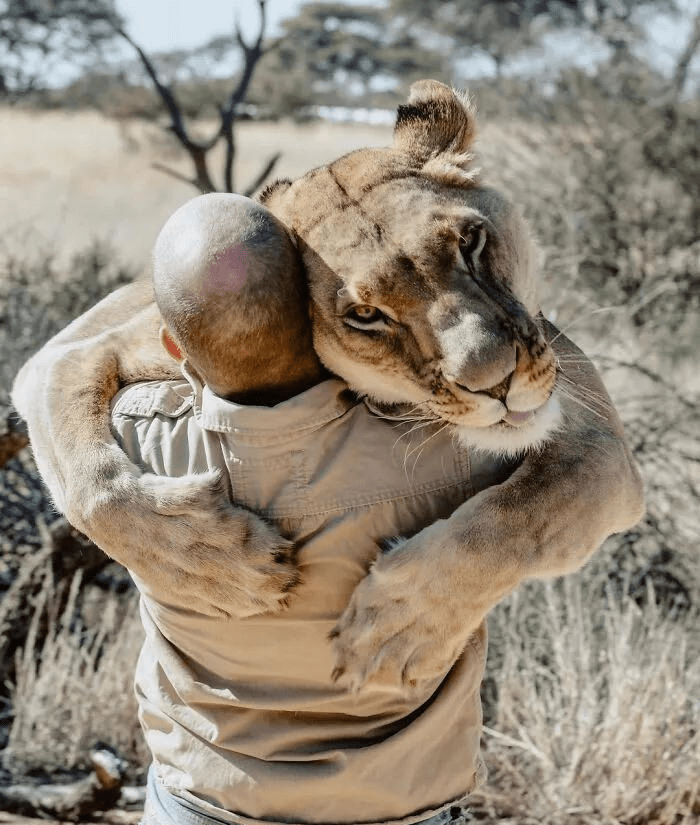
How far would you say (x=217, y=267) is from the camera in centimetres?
157

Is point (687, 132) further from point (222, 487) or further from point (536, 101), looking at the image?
point (222, 487)

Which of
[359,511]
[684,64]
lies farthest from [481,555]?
[684,64]

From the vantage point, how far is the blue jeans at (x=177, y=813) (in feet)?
5.88

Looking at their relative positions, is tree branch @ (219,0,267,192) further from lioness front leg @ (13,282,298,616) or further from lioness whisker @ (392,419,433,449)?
lioness whisker @ (392,419,433,449)

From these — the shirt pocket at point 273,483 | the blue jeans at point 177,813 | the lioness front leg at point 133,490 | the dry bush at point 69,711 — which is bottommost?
the dry bush at point 69,711

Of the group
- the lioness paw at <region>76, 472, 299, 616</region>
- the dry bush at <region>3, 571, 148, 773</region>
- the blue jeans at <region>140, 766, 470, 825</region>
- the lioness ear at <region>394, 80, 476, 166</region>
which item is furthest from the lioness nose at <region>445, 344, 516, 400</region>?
the dry bush at <region>3, 571, 148, 773</region>

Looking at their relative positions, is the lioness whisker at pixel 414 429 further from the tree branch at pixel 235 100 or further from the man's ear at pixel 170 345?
the tree branch at pixel 235 100

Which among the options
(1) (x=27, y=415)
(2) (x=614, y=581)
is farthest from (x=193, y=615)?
(2) (x=614, y=581)

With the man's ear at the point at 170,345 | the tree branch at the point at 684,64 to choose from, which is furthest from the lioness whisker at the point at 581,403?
the tree branch at the point at 684,64

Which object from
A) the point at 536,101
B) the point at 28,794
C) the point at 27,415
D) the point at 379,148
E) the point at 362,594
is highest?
the point at 379,148

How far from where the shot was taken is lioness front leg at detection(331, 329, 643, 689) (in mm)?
1748

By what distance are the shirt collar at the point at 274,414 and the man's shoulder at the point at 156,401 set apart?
0.18m

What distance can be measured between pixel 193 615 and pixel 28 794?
8.56 feet

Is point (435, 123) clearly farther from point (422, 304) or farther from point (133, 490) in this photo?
point (133, 490)
